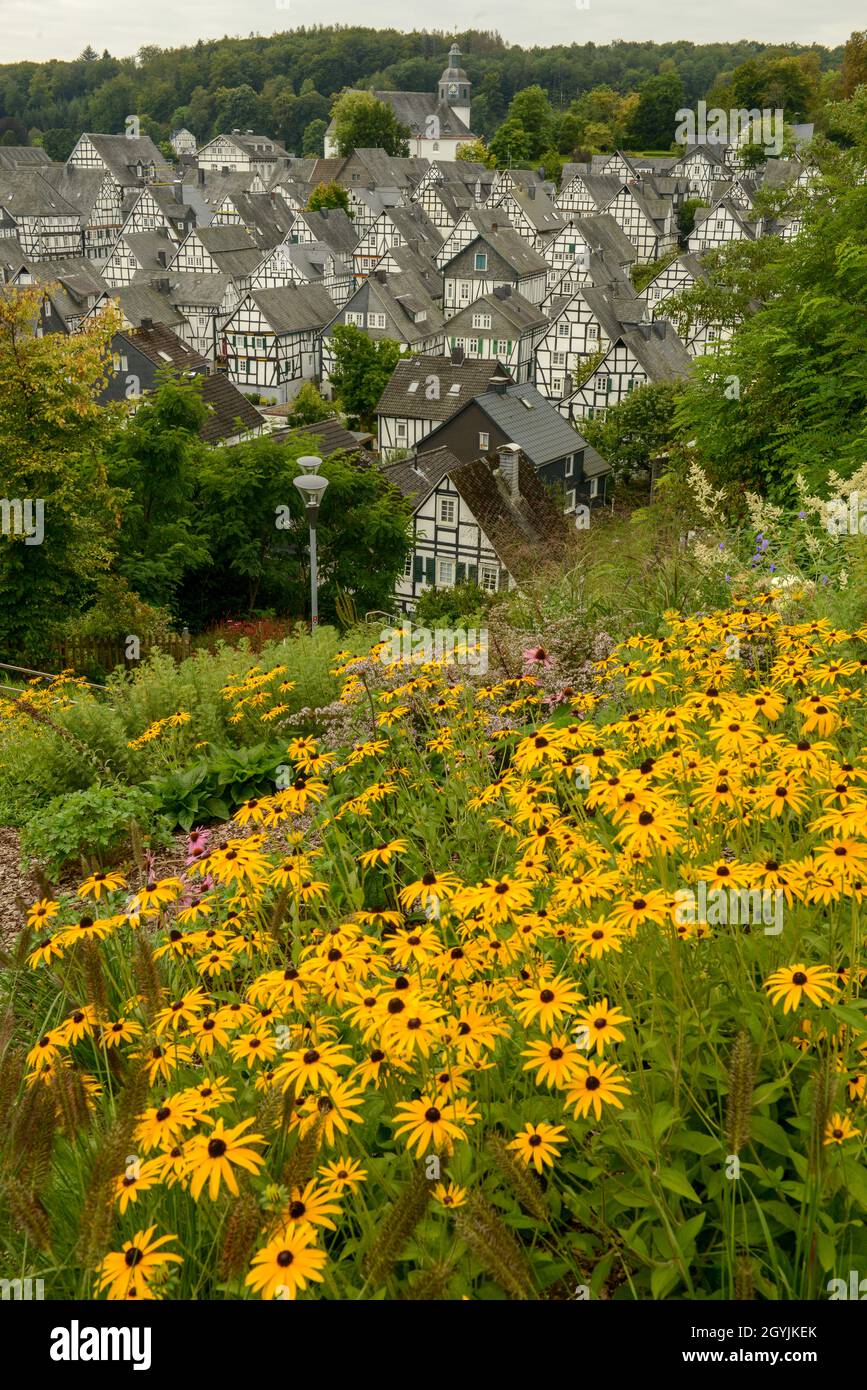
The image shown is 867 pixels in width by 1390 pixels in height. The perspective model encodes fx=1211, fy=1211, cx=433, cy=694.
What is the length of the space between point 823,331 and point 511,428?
22.7 m

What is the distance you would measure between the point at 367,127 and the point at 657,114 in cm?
2920

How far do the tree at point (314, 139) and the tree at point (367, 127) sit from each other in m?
27.2

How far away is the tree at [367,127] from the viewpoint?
381ft

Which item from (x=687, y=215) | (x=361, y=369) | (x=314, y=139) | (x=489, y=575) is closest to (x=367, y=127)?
(x=314, y=139)

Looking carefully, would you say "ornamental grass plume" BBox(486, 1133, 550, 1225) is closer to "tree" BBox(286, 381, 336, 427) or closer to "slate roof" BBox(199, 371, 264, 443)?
"slate roof" BBox(199, 371, 264, 443)

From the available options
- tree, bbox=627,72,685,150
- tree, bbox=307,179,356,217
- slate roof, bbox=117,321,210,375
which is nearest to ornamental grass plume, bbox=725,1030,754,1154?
slate roof, bbox=117,321,210,375

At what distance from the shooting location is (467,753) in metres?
5.55

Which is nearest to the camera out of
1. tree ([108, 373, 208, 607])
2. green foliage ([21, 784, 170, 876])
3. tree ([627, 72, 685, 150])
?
green foliage ([21, 784, 170, 876])

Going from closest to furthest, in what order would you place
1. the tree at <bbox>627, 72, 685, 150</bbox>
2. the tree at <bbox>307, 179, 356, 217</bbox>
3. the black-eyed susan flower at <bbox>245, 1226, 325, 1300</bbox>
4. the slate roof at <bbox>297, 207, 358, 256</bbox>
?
the black-eyed susan flower at <bbox>245, 1226, 325, 1300</bbox> → the slate roof at <bbox>297, 207, 358, 256</bbox> → the tree at <bbox>307, 179, 356, 217</bbox> → the tree at <bbox>627, 72, 685, 150</bbox>

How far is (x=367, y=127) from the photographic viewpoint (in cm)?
11694

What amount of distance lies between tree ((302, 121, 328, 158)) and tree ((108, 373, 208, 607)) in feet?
447

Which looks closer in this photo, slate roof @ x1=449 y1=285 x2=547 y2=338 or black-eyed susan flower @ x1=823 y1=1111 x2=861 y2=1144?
black-eyed susan flower @ x1=823 y1=1111 x2=861 y2=1144

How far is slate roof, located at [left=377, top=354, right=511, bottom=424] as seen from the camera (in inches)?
1726
